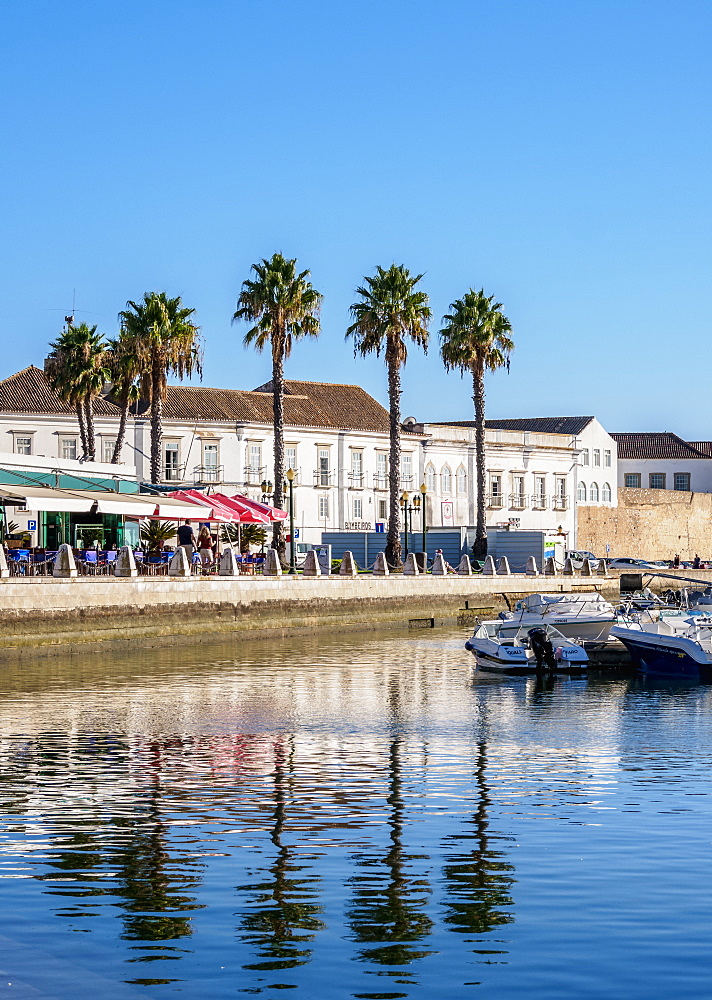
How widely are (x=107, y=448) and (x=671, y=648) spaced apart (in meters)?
47.7

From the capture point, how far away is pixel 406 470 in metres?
Answer: 87.2

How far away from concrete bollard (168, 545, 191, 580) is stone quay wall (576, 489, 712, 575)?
5857cm

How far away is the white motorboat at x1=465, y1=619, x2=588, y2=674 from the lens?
3603 cm

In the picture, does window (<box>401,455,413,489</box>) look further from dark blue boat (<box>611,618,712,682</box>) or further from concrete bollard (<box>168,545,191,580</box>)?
dark blue boat (<box>611,618,712,682</box>)

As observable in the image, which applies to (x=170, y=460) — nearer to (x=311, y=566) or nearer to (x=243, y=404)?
(x=243, y=404)

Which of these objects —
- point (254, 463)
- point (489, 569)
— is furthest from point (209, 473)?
point (489, 569)

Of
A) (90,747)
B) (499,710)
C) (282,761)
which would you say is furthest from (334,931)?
(499,710)

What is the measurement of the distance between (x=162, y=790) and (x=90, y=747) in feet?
13.6

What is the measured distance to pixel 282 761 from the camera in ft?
66.5

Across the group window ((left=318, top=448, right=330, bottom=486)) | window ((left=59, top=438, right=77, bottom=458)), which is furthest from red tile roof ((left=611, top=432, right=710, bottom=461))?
window ((left=59, top=438, right=77, bottom=458))

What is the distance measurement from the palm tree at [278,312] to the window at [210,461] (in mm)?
14349

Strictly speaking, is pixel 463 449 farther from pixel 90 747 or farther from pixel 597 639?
pixel 90 747

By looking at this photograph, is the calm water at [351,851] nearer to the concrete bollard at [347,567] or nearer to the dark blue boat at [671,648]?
the dark blue boat at [671,648]

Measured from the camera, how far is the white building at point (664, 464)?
440ft
